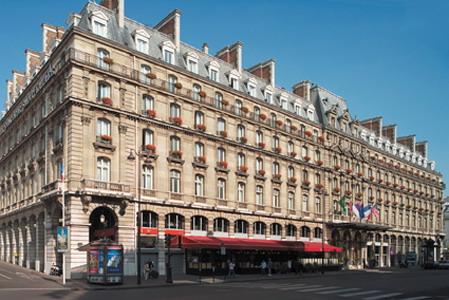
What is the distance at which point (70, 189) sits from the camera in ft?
128

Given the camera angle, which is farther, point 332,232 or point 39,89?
point 332,232

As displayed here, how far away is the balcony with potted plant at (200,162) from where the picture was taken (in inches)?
1945

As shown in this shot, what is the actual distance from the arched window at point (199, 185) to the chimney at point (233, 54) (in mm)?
15041

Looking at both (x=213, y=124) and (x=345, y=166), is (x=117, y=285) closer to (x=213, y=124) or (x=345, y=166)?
(x=213, y=124)

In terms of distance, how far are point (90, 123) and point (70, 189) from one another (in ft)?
18.7

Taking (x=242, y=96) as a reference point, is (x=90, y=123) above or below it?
below

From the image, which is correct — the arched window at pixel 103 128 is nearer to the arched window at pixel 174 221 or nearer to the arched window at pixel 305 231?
the arched window at pixel 174 221

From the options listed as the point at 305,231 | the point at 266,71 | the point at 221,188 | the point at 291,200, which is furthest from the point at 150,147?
the point at 305,231

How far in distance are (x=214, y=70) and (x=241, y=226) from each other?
1674 cm

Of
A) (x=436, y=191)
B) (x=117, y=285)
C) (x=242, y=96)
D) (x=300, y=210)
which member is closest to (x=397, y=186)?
(x=436, y=191)

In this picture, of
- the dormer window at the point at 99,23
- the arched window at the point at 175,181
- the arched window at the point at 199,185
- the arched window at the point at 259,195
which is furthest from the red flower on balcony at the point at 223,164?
the dormer window at the point at 99,23

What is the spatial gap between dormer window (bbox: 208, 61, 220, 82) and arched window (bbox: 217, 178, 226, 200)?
10717 mm

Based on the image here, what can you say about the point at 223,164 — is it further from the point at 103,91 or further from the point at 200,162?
the point at 103,91

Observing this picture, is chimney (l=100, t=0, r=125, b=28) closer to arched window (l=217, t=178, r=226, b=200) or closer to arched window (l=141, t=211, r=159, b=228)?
arched window (l=141, t=211, r=159, b=228)
